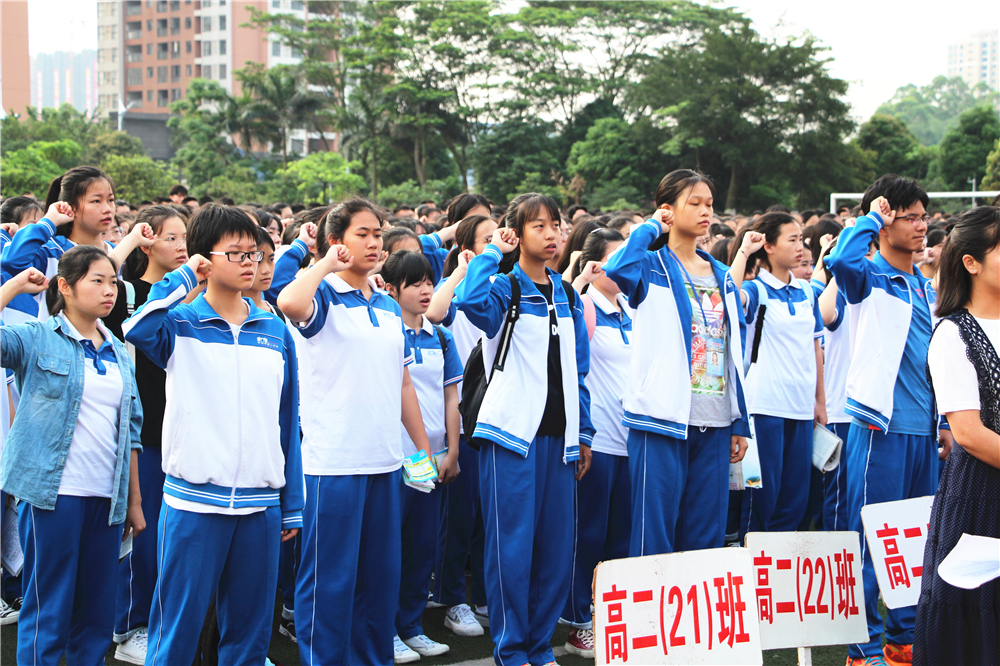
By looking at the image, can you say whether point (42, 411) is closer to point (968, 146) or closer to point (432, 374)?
point (432, 374)

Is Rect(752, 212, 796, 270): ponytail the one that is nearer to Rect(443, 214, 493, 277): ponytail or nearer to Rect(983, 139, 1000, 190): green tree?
Rect(443, 214, 493, 277): ponytail

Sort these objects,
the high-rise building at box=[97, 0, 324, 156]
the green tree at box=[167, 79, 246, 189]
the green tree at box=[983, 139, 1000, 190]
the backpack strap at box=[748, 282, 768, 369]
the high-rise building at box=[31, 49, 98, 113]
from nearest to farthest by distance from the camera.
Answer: the backpack strap at box=[748, 282, 768, 369] → the green tree at box=[983, 139, 1000, 190] → the green tree at box=[167, 79, 246, 189] → the high-rise building at box=[97, 0, 324, 156] → the high-rise building at box=[31, 49, 98, 113]

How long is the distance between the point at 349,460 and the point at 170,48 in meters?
78.6

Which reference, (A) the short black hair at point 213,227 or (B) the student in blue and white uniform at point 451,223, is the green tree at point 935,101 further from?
(A) the short black hair at point 213,227

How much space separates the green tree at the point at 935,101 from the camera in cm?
9419

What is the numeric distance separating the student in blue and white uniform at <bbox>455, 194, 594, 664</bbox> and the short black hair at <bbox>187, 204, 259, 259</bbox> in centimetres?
92

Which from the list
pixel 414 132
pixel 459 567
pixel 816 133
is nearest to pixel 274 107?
pixel 414 132

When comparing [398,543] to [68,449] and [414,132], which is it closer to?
[68,449]

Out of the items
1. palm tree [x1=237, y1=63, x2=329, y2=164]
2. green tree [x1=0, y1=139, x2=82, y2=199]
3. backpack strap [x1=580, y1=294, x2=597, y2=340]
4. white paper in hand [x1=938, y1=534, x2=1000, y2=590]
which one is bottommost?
white paper in hand [x1=938, y1=534, x2=1000, y2=590]

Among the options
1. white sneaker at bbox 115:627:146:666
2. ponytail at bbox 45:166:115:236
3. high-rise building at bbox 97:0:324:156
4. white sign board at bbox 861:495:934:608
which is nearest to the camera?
white sign board at bbox 861:495:934:608

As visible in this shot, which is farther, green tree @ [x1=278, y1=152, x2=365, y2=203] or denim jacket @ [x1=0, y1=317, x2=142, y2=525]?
green tree @ [x1=278, y1=152, x2=365, y2=203]

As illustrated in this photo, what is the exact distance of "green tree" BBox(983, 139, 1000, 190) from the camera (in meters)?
26.1

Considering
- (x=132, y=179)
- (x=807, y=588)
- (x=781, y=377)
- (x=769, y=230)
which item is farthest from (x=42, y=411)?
(x=132, y=179)

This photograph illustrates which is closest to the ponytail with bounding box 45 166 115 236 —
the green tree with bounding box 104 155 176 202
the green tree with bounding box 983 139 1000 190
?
the green tree with bounding box 104 155 176 202
